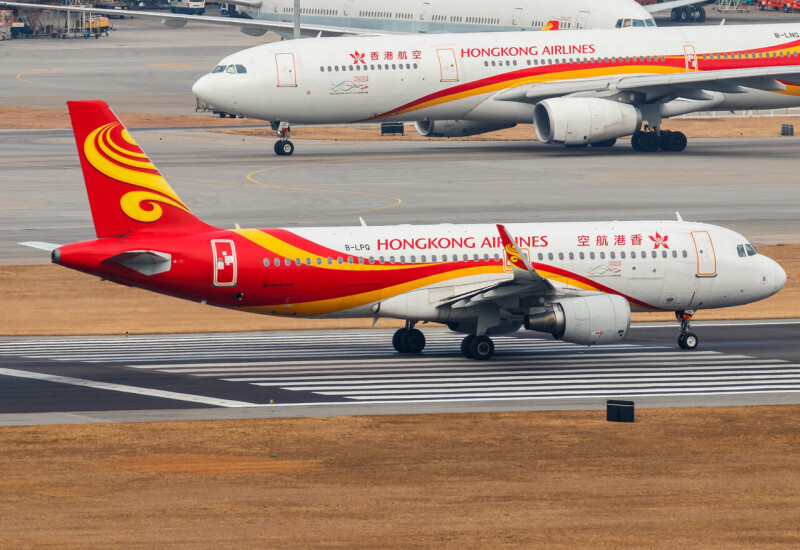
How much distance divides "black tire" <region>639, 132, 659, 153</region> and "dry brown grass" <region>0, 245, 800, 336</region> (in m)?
31.1

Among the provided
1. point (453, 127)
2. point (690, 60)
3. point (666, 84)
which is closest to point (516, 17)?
point (453, 127)

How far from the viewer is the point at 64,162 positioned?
263 feet

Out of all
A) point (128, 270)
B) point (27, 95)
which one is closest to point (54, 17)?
point (27, 95)

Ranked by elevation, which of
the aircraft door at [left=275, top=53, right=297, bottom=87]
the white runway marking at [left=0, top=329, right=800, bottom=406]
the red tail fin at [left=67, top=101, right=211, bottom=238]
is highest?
the aircraft door at [left=275, top=53, right=297, bottom=87]

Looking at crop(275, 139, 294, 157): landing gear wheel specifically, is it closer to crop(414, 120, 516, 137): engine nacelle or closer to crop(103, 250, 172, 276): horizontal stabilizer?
crop(414, 120, 516, 137): engine nacelle

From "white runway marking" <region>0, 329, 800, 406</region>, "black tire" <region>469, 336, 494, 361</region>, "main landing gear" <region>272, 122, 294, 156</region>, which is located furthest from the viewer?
"main landing gear" <region>272, 122, 294, 156</region>

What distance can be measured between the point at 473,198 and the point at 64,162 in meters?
26.4

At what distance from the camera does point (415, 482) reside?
27062 millimetres

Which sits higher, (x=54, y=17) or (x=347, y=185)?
(x=54, y=17)

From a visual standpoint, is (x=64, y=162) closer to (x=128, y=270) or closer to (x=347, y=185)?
(x=347, y=185)

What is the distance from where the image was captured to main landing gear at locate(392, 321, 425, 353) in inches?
1630

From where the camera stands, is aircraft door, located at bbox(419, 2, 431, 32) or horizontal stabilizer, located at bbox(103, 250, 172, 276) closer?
horizontal stabilizer, located at bbox(103, 250, 172, 276)

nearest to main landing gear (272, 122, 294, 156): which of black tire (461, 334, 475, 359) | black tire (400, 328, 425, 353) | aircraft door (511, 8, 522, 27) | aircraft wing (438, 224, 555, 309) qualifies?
aircraft door (511, 8, 522, 27)

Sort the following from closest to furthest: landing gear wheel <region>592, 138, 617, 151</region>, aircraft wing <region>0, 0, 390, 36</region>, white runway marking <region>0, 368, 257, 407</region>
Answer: white runway marking <region>0, 368, 257, 407</region>, landing gear wheel <region>592, 138, 617, 151</region>, aircraft wing <region>0, 0, 390, 36</region>
